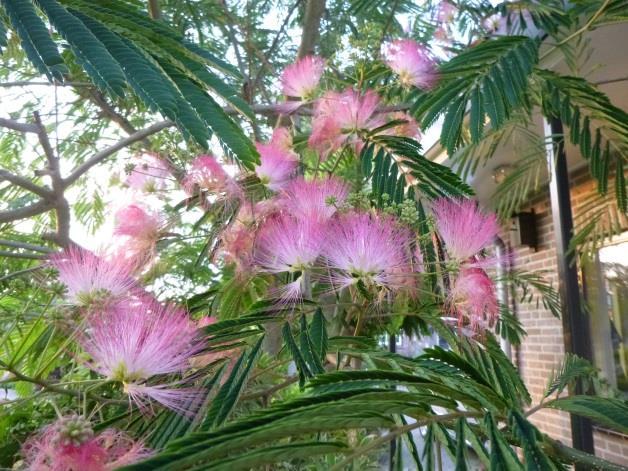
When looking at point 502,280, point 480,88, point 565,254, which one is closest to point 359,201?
point 480,88

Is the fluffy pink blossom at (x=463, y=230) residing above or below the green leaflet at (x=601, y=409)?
above

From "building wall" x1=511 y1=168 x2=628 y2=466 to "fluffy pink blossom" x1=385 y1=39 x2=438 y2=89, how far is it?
9.92 feet

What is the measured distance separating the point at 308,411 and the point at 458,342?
724mm

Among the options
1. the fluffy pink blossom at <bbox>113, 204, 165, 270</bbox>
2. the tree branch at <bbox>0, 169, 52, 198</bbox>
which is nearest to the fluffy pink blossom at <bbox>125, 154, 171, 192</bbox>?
the fluffy pink blossom at <bbox>113, 204, 165, 270</bbox>

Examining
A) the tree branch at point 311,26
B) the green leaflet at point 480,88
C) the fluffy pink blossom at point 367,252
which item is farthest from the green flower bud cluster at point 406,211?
the tree branch at point 311,26

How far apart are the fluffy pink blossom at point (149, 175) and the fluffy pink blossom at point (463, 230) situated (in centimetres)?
75

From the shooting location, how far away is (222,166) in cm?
132

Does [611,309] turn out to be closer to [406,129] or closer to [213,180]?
[406,129]

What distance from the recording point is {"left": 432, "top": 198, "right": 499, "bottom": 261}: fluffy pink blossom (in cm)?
105

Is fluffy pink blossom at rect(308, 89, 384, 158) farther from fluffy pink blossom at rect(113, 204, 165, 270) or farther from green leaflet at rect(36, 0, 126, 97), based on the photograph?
green leaflet at rect(36, 0, 126, 97)

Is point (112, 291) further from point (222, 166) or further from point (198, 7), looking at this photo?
point (198, 7)

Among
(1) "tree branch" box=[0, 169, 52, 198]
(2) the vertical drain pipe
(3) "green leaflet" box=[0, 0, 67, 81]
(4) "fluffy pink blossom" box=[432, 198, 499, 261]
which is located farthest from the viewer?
(2) the vertical drain pipe

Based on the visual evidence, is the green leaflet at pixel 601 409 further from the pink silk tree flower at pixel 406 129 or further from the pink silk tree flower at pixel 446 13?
the pink silk tree flower at pixel 446 13

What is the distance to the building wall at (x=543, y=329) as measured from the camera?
14.2ft
